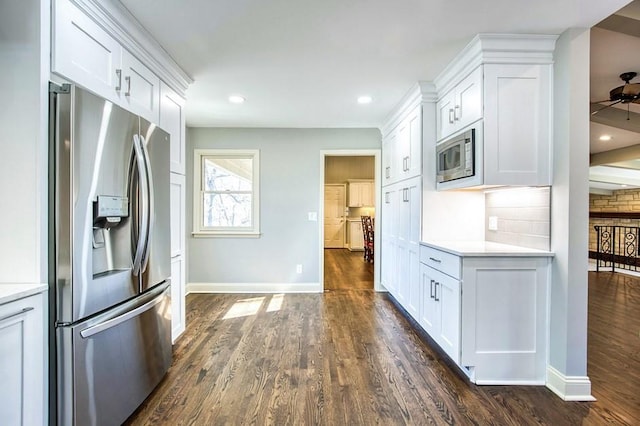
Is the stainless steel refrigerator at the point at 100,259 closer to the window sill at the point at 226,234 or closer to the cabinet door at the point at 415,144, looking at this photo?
the cabinet door at the point at 415,144

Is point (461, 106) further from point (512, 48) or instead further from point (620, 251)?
point (620, 251)

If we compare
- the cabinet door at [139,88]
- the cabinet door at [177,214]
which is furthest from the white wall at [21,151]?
the cabinet door at [177,214]

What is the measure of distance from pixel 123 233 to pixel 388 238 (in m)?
3.28

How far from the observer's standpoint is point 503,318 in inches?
90.9

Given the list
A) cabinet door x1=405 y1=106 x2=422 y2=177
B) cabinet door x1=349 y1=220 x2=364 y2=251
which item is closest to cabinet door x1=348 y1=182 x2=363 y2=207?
cabinet door x1=349 y1=220 x2=364 y2=251

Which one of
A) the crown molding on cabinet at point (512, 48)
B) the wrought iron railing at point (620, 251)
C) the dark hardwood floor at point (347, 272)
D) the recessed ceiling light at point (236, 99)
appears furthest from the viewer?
the wrought iron railing at point (620, 251)

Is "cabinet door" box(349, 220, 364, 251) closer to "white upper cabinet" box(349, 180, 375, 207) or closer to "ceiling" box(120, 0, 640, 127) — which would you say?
"white upper cabinet" box(349, 180, 375, 207)

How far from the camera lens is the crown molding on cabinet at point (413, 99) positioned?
3158mm

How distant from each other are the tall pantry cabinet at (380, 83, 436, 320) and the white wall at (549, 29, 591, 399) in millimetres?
1173

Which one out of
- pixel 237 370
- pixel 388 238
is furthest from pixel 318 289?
pixel 237 370

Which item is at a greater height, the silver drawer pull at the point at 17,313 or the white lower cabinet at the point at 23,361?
the silver drawer pull at the point at 17,313

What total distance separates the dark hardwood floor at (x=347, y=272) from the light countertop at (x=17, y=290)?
397 centimetres

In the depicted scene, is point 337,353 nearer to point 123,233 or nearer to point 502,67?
point 123,233

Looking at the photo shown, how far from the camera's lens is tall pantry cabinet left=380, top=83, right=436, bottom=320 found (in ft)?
10.7
